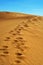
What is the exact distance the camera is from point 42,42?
5277 millimetres

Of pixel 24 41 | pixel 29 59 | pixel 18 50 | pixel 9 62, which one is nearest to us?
pixel 9 62

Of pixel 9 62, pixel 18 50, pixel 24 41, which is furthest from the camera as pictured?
pixel 24 41

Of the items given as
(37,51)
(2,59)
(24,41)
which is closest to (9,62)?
(2,59)

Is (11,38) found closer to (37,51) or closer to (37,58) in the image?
(37,51)

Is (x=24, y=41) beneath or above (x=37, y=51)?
above

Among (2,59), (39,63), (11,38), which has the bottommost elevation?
(39,63)

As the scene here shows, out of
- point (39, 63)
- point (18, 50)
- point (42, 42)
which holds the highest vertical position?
point (42, 42)

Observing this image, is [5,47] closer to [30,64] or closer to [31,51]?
[31,51]

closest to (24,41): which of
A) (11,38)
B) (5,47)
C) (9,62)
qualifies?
(11,38)

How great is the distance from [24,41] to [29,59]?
1263 mm

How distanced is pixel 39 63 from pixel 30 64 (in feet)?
0.71

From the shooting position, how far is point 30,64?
3.82 m

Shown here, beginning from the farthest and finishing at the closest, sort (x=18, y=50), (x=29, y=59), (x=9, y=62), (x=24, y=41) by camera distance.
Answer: (x=24, y=41) → (x=18, y=50) → (x=29, y=59) → (x=9, y=62)

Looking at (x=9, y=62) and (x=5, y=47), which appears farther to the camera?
(x=5, y=47)
